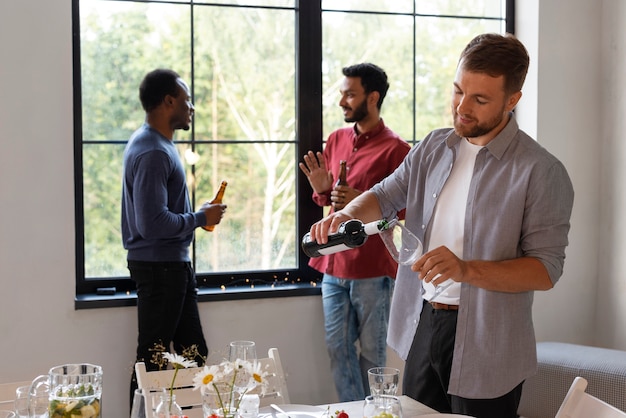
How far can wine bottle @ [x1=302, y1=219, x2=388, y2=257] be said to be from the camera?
2.08 metres

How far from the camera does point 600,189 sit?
166 inches

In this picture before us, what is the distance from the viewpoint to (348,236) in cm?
217

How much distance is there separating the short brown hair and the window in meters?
1.84

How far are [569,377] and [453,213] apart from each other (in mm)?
1667

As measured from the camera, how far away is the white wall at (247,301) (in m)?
3.42

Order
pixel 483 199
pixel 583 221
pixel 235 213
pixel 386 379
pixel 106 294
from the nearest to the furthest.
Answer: pixel 386 379 < pixel 483 199 < pixel 106 294 < pixel 235 213 < pixel 583 221

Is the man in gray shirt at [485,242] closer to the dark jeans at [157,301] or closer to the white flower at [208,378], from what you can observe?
the white flower at [208,378]

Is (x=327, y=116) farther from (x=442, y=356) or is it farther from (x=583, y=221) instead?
(x=442, y=356)

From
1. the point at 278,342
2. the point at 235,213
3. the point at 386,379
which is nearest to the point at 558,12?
the point at 235,213

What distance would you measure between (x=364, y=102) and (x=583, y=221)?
1.38m

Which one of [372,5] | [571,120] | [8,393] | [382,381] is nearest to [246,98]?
[372,5]

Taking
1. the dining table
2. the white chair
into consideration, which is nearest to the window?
the dining table

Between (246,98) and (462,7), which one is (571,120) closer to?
(462,7)

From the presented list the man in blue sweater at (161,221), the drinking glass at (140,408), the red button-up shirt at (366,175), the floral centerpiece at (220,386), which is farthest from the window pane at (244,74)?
the drinking glass at (140,408)
